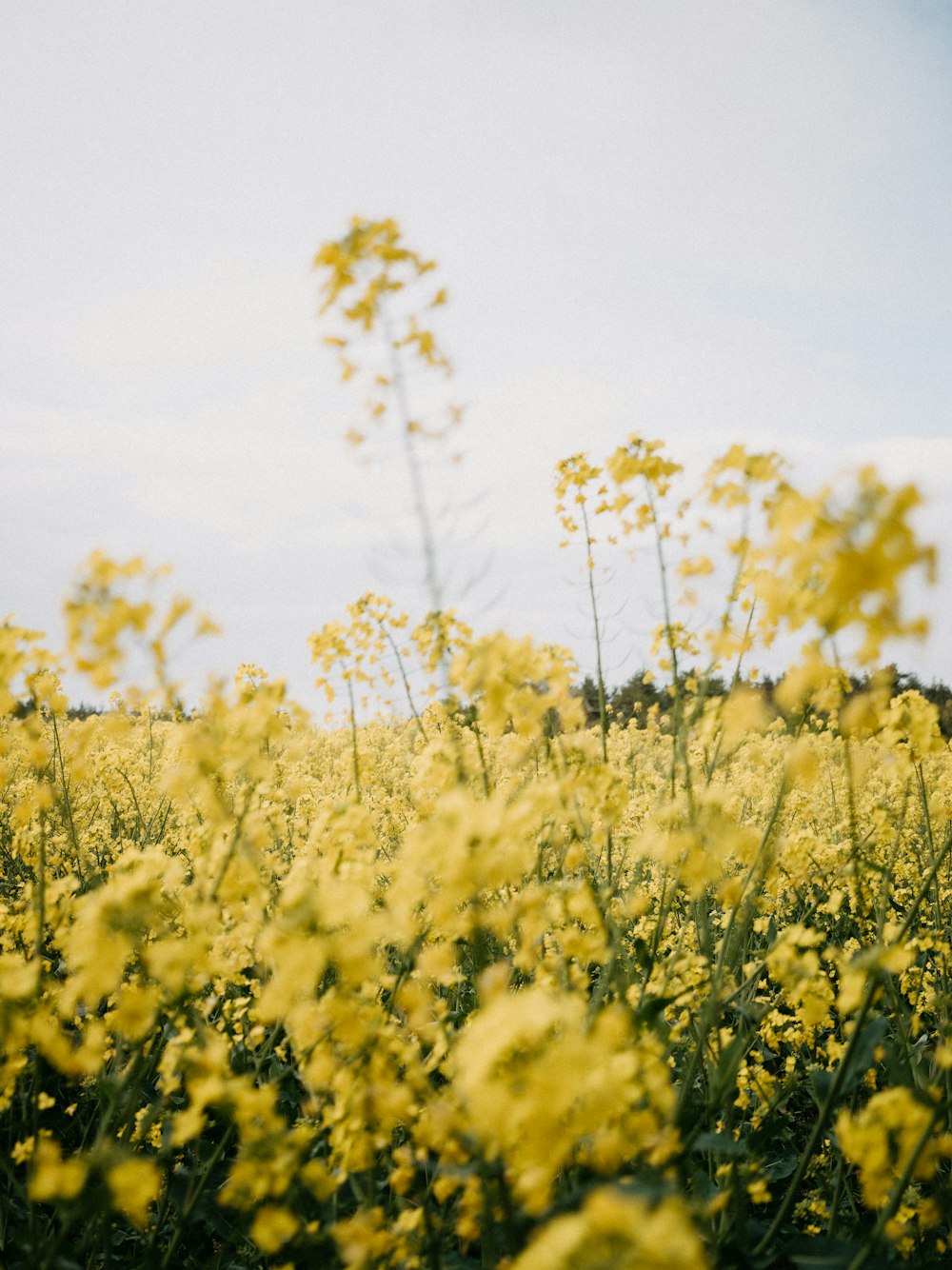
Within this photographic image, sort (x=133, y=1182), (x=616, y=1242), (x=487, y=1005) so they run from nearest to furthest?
(x=616, y=1242), (x=133, y=1182), (x=487, y=1005)

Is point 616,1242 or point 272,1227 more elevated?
point 616,1242

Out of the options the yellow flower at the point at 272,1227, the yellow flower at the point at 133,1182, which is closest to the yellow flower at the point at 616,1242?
the yellow flower at the point at 272,1227

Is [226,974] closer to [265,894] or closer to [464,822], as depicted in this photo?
[265,894]

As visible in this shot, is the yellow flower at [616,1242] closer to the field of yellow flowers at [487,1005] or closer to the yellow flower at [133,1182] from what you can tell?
the field of yellow flowers at [487,1005]

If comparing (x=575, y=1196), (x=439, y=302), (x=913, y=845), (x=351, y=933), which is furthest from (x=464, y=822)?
(x=913, y=845)

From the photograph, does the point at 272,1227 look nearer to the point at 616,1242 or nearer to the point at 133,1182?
the point at 133,1182

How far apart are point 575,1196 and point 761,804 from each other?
626 cm

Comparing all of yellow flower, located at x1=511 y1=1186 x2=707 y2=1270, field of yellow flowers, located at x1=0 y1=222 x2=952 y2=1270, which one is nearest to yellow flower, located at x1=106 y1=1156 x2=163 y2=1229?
field of yellow flowers, located at x1=0 y1=222 x2=952 y2=1270

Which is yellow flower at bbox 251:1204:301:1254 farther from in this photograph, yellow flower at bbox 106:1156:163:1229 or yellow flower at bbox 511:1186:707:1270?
yellow flower at bbox 511:1186:707:1270

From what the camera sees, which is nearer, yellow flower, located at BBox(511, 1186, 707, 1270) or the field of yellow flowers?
yellow flower, located at BBox(511, 1186, 707, 1270)

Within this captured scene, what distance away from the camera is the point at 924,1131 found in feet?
5.10

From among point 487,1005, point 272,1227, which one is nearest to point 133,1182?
point 272,1227

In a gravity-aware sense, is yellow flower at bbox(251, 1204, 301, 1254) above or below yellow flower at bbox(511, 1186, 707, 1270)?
below

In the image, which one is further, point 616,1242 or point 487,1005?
point 487,1005
